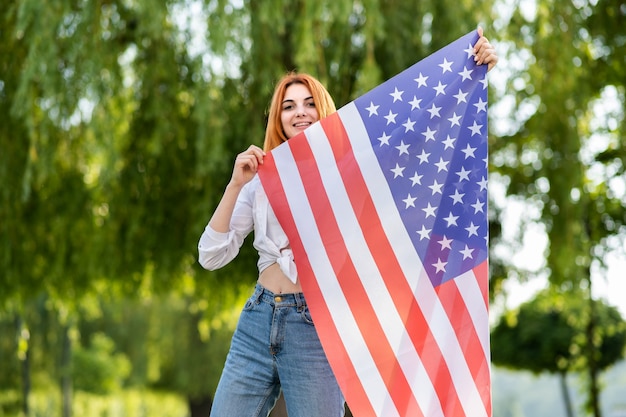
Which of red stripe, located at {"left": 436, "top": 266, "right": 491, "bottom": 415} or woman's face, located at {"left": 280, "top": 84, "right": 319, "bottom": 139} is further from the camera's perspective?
woman's face, located at {"left": 280, "top": 84, "right": 319, "bottom": 139}

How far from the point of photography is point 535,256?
27.2 ft

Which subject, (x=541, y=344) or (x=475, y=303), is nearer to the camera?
(x=475, y=303)

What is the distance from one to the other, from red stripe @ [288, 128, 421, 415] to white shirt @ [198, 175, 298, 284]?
12 centimetres

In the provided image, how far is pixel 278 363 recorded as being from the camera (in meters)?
2.82

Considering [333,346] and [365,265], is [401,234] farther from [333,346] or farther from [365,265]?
[333,346]

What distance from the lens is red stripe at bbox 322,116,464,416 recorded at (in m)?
2.84

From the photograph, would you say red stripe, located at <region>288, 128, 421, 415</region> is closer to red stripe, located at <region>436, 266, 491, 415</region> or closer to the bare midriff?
the bare midriff

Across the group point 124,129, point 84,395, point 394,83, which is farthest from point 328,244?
point 84,395

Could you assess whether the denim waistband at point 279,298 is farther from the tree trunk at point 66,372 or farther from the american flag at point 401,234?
the tree trunk at point 66,372

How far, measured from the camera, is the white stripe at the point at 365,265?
2.86 metres

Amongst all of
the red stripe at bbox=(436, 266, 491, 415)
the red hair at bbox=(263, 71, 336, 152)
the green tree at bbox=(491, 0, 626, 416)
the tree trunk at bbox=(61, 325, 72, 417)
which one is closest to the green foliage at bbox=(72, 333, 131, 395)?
the tree trunk at bbox=(61, 325, 72, 417)

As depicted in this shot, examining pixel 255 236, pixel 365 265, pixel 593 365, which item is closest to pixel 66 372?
pixel 593 365

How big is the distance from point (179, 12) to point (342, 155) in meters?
4.11

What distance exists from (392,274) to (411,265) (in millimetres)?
66
